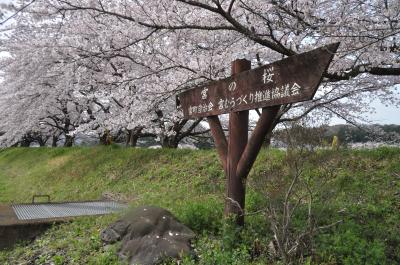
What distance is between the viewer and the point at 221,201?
7.22 m

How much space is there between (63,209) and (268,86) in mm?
6519

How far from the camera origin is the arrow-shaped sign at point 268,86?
4035mm

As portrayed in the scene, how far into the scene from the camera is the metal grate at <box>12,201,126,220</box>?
8273mm

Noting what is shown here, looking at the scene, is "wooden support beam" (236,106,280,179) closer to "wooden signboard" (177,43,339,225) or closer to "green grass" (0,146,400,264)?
"wooden signboard" (177,43,339,225)

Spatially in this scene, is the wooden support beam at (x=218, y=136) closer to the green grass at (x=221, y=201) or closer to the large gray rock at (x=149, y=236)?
the green grass at (x=221, y=201)

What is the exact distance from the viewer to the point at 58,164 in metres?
16.9

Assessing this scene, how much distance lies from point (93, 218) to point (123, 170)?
4.83 metres

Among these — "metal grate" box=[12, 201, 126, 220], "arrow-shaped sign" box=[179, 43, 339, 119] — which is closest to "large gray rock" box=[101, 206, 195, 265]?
"arrow-shaped sign" box=[179, 43, 339, 119]

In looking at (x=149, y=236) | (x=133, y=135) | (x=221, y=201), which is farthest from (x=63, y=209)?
(x=133, y=135)

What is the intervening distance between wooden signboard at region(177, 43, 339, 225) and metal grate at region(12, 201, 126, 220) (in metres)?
3.67

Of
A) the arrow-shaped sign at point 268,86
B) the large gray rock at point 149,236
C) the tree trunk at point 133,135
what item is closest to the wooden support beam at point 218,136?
the arrow-shaped sign at point 268,86

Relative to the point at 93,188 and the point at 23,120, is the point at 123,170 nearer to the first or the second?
the point at 93,188

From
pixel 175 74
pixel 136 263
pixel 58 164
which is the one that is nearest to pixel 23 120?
pixel 58 164

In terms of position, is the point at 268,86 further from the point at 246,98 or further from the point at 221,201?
the point at 221,201
